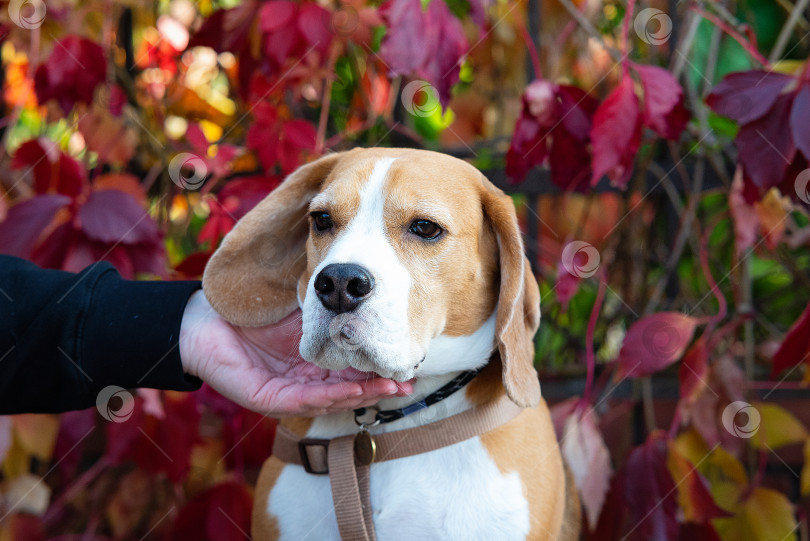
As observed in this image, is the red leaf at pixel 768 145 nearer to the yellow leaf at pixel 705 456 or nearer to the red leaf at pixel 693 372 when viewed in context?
the red leaf at pixel 693 372

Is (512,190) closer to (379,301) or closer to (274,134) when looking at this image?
(274,134)

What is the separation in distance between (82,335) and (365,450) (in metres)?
0.80

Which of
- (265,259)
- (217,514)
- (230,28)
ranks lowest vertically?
(217,514)

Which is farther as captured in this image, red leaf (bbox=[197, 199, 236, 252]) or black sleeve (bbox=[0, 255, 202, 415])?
red leaf (bbox=[197, 199, 236, 252])

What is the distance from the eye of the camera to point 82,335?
1.95 meters

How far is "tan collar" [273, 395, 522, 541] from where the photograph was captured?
1789 mm

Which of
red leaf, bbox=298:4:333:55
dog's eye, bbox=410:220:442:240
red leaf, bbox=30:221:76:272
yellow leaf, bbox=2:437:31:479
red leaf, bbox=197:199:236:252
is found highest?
red leaf, bbox=298:4:333:55

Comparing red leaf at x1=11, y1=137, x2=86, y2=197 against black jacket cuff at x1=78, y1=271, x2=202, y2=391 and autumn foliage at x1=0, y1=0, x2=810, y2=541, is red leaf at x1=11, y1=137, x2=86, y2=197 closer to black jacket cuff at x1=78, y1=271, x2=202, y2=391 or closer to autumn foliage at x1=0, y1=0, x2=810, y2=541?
autumn foliage at x1=0, y1=0, x2=810, y2=541

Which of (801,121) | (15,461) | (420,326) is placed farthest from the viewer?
(15,461)

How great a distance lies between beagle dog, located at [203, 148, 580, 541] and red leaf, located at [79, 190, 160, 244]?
0.32m

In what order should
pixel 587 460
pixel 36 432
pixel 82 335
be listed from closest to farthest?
pixel 82 335, pixel 587 460, pixel 36 432

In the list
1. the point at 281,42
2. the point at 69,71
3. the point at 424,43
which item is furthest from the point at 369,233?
the point at 69,71

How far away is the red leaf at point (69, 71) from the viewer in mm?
2377

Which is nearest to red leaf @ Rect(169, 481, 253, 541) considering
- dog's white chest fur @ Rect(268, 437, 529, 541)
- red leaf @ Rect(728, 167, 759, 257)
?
dog's white chest fur @ Rect(268, 437, 529, 541)
